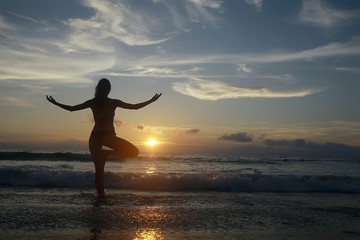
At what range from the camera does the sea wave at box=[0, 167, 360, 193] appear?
10.2m

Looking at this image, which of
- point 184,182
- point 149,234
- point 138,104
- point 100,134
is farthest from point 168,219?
point 184,182

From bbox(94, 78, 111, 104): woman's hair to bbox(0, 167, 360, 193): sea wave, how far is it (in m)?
4.12

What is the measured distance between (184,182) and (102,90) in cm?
520

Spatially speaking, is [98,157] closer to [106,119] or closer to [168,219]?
[106,119]

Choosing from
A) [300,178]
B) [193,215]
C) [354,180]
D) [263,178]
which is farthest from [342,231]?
[354,180]

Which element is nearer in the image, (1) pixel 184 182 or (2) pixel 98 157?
(2) pixel 98 157

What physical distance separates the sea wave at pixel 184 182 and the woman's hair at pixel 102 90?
4.12 m

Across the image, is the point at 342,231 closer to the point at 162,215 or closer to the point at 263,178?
the point at 162,215

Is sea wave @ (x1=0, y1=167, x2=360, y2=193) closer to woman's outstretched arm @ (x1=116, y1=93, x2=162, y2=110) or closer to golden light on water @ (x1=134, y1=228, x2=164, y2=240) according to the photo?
woman's outstretched arm @ (x1=116, y1=93, x2=162, y2=110)

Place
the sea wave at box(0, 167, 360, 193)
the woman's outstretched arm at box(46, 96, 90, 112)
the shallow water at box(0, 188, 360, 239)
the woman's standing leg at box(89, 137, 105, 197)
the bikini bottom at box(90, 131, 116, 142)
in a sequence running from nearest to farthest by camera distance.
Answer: the shallow water at box(0, 188, 360, 239) < the woman's outstretched arm at box(46, 96, 90, 112) < the bikini bottom at box(90, 131, 116, 142) < the woman's standing leg at box(89, 137, 105, 197) < the sea wave at box(0, 167, 360, 193)

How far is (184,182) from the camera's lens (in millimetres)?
10656

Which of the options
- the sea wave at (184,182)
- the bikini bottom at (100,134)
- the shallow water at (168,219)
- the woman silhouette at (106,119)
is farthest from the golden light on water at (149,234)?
the sea wave at (184,182)

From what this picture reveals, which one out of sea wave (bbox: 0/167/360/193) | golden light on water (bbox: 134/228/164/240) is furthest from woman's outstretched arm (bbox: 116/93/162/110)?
sea wave (bbox: 0/167/360/193)

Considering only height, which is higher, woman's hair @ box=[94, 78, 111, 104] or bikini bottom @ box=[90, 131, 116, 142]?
woman's hair @ box=[94, 78, 111, 104]
